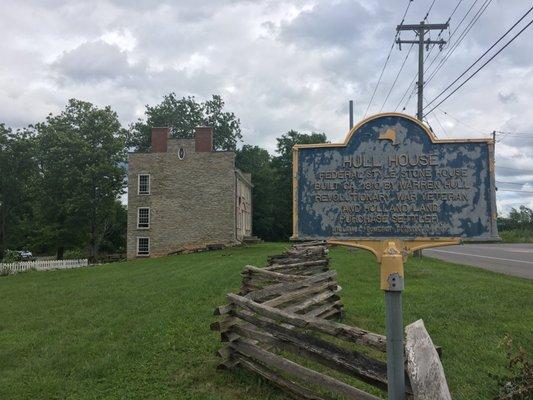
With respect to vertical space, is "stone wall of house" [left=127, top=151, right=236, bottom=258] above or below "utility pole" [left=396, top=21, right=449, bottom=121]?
below

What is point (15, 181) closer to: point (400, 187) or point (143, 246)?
point (143, 246)

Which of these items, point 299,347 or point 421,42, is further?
point 421,42

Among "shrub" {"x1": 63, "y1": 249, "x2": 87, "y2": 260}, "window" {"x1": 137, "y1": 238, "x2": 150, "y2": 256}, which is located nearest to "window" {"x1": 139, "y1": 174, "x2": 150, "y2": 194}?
"window" {"x1": 137, "y1": 238, "x2": 150, "y2": 256}

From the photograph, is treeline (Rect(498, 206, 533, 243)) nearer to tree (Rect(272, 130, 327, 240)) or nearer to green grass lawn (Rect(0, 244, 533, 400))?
tree (Rect(272, 130, 327, 240))

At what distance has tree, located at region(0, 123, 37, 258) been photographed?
50.1m

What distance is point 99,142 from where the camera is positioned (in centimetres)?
4575

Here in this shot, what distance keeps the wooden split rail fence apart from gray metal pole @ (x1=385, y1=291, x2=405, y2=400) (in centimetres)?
92

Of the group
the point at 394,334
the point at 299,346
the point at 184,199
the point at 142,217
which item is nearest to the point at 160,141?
the point at 184,199

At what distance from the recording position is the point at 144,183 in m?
39.7

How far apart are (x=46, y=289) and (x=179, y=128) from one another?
4950 cm

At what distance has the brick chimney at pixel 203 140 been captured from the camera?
3922 cm

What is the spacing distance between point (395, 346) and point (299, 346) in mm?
2383

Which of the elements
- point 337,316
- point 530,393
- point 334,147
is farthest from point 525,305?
point 334,147

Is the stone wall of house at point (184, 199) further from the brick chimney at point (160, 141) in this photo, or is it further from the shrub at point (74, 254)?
the shrub at point (74, 254)
